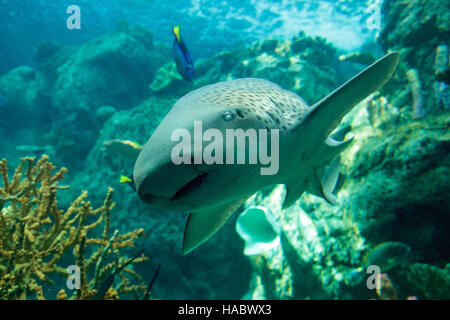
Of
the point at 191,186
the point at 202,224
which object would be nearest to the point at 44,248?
→ the point at 202,224

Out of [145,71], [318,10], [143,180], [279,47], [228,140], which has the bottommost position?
[143,180]

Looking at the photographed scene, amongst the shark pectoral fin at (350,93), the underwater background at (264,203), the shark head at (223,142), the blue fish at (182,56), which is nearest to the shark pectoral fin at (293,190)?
the shark head at (223,142)

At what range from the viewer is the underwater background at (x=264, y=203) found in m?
3.65

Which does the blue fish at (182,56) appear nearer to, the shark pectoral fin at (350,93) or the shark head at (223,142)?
the shark head at (223,142)

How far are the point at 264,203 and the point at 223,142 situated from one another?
540 cm

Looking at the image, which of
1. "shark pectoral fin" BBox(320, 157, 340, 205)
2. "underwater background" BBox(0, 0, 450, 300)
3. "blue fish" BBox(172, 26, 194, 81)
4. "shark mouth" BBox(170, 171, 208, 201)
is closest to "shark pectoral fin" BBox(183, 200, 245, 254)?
"underwater background" BBox(0, 0, 450, 300)

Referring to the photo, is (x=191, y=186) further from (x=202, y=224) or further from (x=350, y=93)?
(x=350, y=93)

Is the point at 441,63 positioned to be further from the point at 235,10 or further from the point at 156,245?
the point at 235,10

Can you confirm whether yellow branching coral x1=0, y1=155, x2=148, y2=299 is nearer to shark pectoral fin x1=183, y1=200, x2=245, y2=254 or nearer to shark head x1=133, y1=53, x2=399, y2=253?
shark pectoral fin x1=183, y1=200, x2=245, y2=254

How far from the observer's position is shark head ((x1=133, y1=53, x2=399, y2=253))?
1.22 metres

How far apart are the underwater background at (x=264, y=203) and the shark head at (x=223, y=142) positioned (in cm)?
182

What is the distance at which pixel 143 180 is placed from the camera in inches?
48.1

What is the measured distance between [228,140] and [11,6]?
42.6m

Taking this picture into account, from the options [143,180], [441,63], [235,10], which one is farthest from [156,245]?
[235,10]
